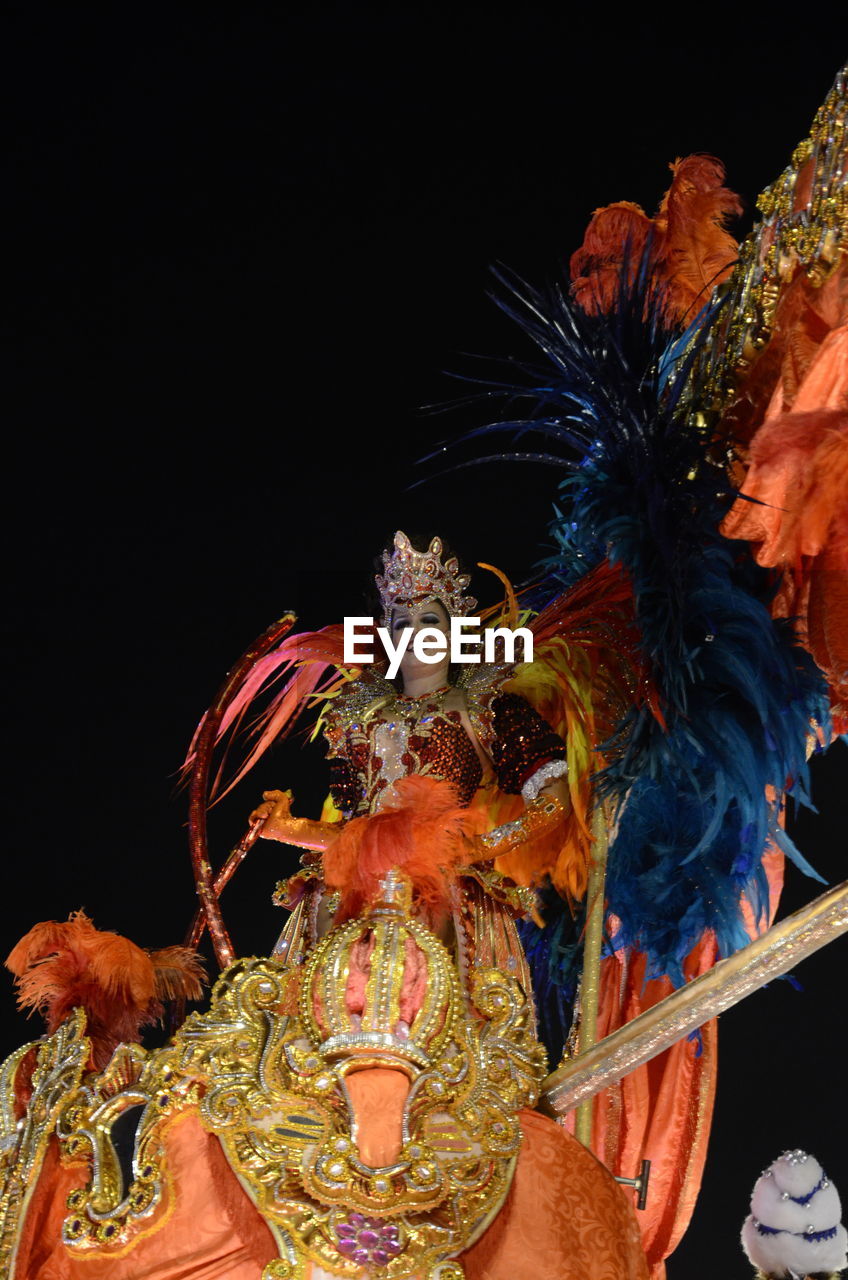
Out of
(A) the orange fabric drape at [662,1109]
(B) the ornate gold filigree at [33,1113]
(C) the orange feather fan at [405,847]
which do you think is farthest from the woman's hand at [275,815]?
(A) the orange fabric drape at [662,1109]

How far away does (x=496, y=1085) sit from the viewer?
2631 mm

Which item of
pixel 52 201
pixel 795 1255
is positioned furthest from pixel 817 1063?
pixel 52 201

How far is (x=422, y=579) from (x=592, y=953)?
978 mm

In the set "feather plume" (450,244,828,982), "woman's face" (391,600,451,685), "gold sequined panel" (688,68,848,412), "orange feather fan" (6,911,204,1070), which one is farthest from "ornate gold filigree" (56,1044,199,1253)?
"gold sequined panel" (688,68,848,412)

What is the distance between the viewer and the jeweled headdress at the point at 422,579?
3418mm

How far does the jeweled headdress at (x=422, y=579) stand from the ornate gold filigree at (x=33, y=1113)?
1229mm

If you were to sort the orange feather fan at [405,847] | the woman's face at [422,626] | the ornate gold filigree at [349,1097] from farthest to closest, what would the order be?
the woman's face at [422,626]
the orange feather fan at [405,847]
the ornate gold filigree at [349,1097]

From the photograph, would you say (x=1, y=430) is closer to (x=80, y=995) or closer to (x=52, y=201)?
(x=52, y=201)

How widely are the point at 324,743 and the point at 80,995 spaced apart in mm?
2179

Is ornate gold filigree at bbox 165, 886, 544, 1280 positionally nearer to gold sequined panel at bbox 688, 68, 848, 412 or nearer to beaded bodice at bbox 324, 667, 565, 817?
beaded bodice at bbox 324, 667, 565, 817

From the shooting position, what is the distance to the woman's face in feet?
11.2

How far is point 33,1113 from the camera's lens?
2627 millimetres

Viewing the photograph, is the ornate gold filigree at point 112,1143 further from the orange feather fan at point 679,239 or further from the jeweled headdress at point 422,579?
the orange feather fan at point 679,239

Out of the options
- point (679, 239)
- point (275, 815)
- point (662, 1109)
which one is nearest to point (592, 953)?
point (662, 1109)
